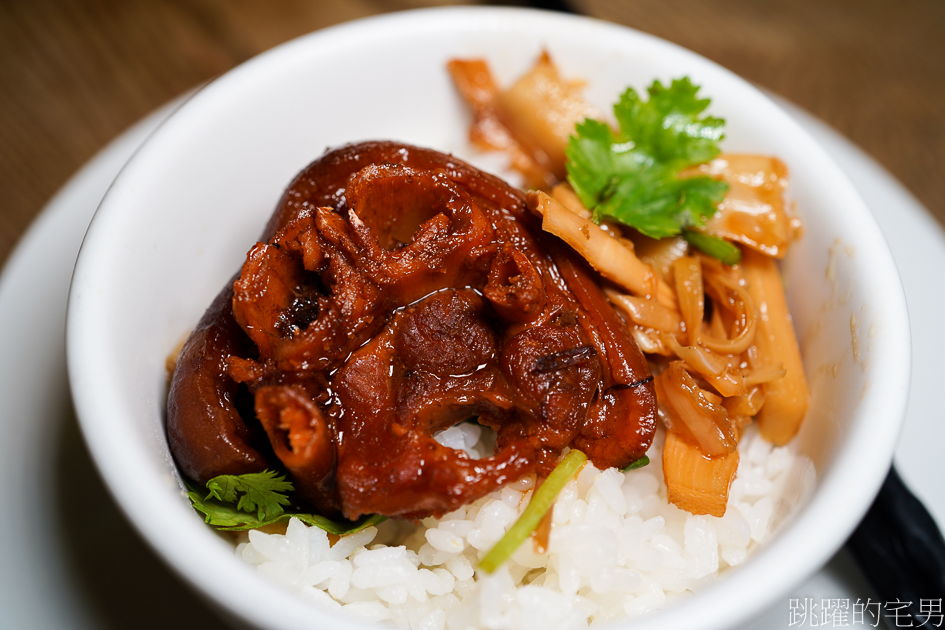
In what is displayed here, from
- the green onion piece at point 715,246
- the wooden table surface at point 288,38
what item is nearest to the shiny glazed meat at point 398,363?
the green onion piece at point 715,246

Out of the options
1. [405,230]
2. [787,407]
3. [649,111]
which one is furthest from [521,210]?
[787,407]

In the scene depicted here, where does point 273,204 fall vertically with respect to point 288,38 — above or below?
below

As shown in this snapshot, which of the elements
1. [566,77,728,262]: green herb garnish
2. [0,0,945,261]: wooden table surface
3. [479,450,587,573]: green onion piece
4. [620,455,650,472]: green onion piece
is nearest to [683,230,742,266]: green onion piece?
[566,77,728,262]: green herb garnish

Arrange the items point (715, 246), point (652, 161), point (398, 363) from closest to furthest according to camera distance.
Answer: point (398, 363) < point (715, 246) < point (652, 161)

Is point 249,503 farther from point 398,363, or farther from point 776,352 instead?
point 776,352

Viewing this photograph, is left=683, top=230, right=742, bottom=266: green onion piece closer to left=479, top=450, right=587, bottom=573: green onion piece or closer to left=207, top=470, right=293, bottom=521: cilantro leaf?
left=479, top=450, right=587, bottom=573: green onion piece

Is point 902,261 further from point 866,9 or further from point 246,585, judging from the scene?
point 866,9

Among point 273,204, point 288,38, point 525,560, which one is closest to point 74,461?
point 273,204
